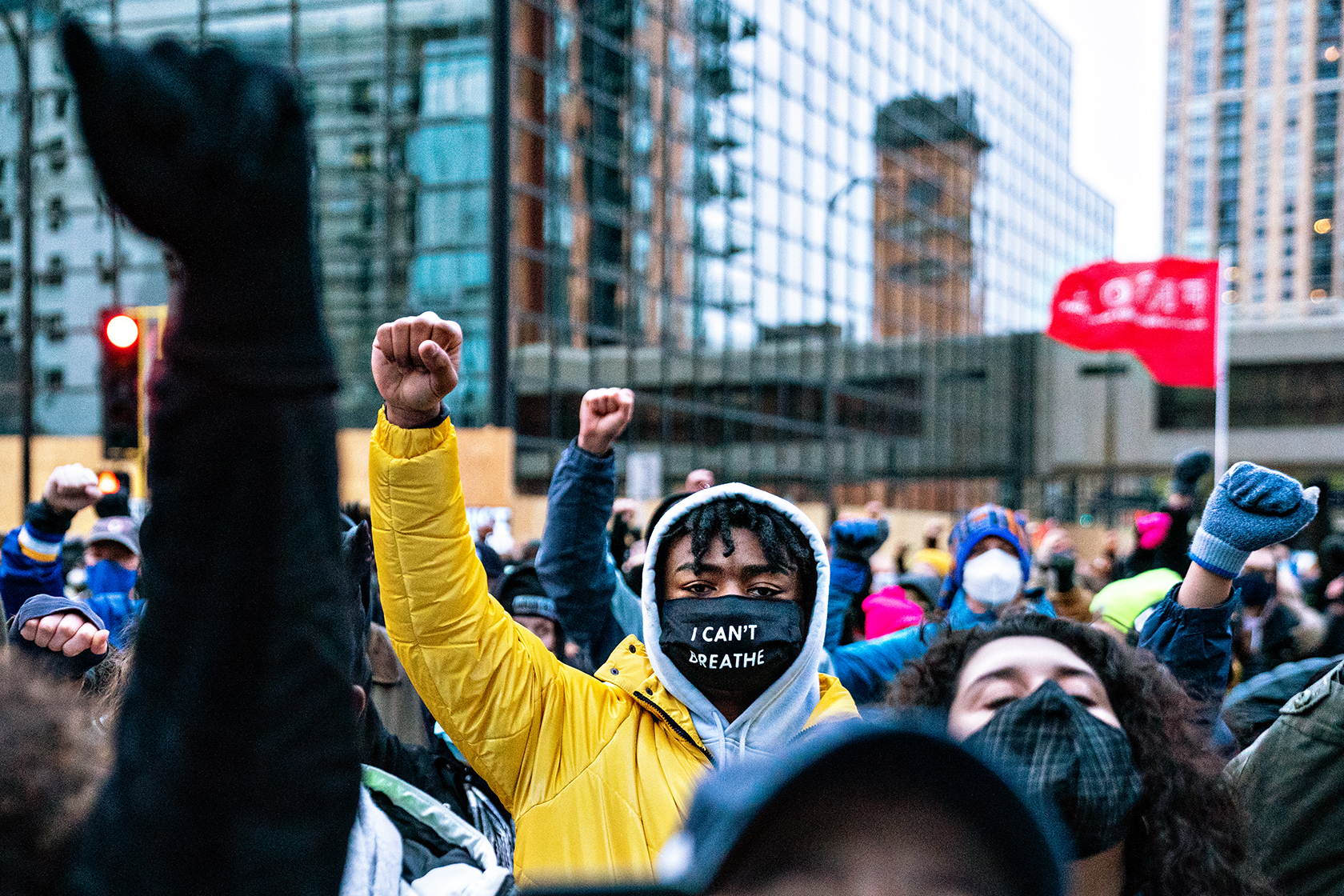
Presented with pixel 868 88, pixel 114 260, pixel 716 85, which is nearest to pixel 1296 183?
pixel 868 88

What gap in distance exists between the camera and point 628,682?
2555 mm

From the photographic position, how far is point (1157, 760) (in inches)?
80.8

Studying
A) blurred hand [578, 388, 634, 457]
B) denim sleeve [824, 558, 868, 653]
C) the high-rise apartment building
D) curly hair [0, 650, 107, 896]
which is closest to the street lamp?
denim sleeve [824, 558, 868, 653]

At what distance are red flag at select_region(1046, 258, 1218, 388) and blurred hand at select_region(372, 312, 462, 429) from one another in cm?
1601

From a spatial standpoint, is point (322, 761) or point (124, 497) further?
point (124, 497)

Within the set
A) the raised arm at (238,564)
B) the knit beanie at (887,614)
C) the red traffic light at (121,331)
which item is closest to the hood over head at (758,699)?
the raised arm at (238,564)

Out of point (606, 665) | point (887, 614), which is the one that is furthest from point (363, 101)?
point (606, 665)

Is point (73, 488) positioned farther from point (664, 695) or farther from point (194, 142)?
point (194, 142)

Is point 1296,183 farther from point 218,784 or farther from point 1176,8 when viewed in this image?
point 218,784

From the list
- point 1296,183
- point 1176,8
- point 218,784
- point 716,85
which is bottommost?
point 218,784

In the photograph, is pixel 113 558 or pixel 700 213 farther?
pixel 700 213

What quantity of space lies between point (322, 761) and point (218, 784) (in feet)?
0.25

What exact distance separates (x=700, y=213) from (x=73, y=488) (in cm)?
2388

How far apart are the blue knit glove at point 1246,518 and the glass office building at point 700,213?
1002cm
